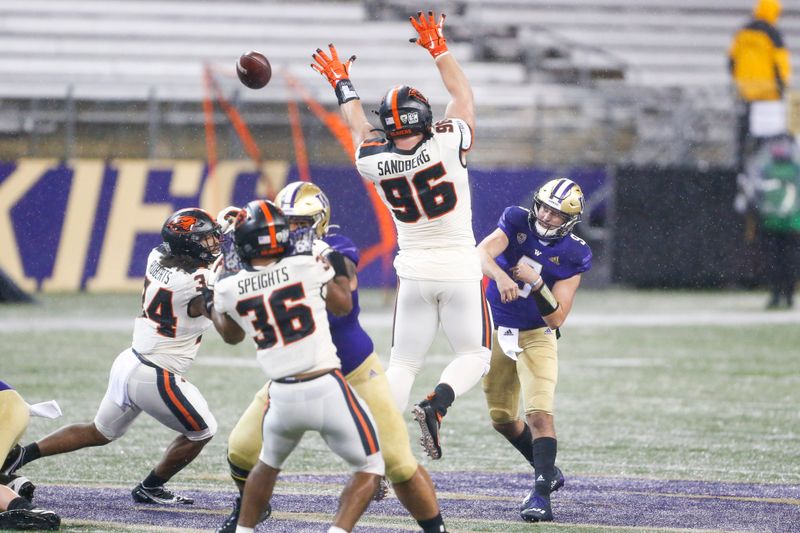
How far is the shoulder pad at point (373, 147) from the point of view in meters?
5.99

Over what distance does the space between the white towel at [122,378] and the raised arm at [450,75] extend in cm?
188

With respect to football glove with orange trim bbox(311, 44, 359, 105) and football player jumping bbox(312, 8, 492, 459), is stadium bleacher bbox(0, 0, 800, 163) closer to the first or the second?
football glove with orange trim bbox(311, 44, 359, 105)

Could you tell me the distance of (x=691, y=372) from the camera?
10922mm

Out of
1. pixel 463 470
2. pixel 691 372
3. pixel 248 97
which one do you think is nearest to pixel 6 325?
pixel 248 97

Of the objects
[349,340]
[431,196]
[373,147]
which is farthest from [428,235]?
[349,340]

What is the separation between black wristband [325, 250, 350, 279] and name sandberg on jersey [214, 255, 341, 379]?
114 mm

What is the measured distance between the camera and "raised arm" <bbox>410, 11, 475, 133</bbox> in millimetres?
6266

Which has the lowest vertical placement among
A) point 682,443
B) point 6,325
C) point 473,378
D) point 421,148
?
point 6,325

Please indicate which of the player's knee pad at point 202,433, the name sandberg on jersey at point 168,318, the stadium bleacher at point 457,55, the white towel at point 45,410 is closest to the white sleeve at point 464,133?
the name sandberg on jersey at point 168,318

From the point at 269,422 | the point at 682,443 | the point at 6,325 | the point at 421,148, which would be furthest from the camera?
the point at 6,325

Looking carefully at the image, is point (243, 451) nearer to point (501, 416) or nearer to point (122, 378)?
point (122, 378)

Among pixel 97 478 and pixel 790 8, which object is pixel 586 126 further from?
pixel 97 478

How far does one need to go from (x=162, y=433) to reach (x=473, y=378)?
9.08 feet

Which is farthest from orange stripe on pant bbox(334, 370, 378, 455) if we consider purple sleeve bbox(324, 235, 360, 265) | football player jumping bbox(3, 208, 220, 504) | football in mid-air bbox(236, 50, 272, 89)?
football in mid-air bbox(236, 50, 272, 89)
